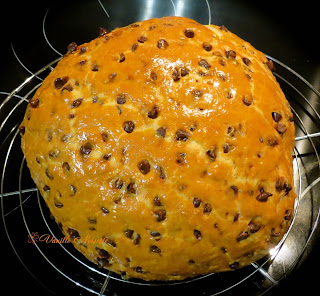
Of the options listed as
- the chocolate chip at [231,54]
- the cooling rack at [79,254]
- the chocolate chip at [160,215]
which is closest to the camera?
the chocolate chip at [160,215]

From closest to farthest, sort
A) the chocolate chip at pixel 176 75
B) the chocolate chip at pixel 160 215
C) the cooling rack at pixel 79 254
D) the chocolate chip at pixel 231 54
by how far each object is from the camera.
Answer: the chocolate chip at pixel 160 215 < the chocolate chip at pixel 176 75 < the chocolate chip at pixel 231 54 < the cooling rack at pixel 79 254

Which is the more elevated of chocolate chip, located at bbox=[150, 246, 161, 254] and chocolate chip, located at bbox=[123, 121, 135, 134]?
chocolate chip, located at bbox=[123, 121, 135, 134]

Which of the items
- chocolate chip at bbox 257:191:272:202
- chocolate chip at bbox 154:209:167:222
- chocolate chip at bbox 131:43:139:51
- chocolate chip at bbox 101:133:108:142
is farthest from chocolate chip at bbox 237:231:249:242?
chocolate chip at bbox 131:43:139:51

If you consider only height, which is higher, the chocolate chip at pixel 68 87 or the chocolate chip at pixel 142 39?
the chocolate chip at pixel 142 39

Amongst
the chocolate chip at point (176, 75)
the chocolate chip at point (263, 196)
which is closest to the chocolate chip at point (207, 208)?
the chocolate chip at point (263, 196)

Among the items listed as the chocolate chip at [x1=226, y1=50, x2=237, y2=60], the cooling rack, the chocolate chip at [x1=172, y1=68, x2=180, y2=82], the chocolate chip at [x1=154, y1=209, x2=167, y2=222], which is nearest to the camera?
the chocolate chip at [x1=154, y1=209, x2=167, y2=222]

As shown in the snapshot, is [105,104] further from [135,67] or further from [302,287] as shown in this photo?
[302,287]

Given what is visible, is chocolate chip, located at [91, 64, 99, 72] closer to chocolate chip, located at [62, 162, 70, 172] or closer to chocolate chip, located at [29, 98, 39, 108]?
chocolate chip, located at [29, 98, 39, 108]

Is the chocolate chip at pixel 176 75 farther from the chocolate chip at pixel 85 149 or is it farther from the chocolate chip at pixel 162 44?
the chocolate chip at pixel 85 149

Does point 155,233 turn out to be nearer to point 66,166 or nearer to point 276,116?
point 66,166
